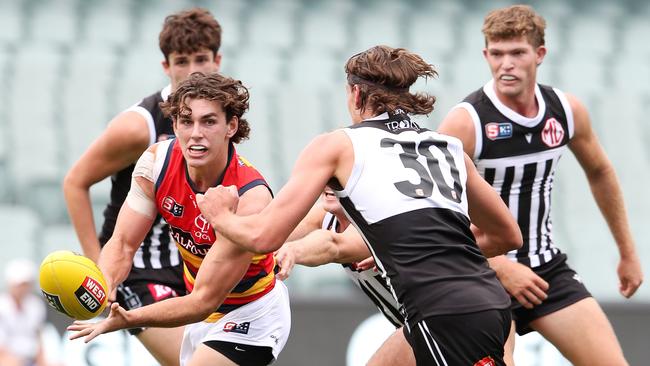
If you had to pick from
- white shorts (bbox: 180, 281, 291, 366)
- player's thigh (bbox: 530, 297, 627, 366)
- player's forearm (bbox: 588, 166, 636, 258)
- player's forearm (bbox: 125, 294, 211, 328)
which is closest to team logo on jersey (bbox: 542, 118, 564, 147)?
player's forearm (bbox: 588, 166, 636, 258)

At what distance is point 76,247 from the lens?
11.0m

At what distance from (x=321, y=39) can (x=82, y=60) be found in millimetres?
3179

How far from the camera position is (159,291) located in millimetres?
6859

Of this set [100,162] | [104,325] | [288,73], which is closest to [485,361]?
[104,325]

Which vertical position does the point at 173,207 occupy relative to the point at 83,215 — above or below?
above

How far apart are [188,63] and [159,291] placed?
4.50 feet

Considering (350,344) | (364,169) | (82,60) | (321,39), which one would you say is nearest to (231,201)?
(364,169)

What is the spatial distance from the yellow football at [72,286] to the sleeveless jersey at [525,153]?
2311mm

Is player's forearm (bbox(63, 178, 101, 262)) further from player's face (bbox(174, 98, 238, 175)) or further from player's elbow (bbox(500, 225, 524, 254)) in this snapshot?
player's elbow (bbox(500, 225, 524, 254))

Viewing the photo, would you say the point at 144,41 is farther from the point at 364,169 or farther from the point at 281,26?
the point at 364,169

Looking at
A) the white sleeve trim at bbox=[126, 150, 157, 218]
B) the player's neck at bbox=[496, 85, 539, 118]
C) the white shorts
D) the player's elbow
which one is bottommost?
the white shorts

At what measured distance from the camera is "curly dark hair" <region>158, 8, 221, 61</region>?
689 cm

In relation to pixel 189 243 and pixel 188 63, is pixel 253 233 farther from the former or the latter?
pixel 188 63

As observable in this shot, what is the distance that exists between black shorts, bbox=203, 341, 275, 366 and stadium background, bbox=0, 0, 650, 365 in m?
3.87
